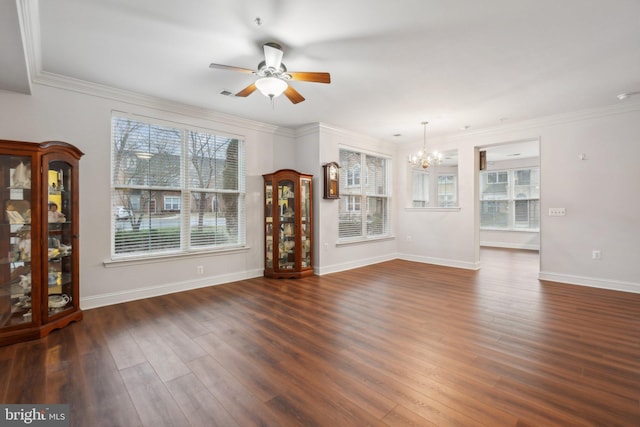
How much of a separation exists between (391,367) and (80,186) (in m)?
4.11

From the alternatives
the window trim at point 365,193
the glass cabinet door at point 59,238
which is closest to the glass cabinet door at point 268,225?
the window trim at point 365,193

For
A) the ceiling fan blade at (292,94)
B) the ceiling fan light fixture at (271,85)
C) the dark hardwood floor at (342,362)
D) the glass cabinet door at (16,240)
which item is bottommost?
the dark hardwood floor at (342,362)

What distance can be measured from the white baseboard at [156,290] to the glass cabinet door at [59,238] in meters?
0.47

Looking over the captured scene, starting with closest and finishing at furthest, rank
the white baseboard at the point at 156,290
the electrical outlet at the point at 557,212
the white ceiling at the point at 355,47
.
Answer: the white ceiling at the point at 355,47
the white baseboard at the point at 156,290
the electrical outlet at the point at 557,212

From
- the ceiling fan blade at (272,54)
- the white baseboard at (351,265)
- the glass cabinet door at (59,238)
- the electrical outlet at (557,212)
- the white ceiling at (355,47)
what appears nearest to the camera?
the white ceiling at (355,47)

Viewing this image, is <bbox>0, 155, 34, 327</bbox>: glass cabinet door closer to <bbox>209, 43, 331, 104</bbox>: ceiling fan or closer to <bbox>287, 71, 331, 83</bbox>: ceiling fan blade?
<bbox>209, 43, 331, 104</bbox>: ceiling fan

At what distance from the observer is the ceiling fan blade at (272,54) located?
279 centimetres

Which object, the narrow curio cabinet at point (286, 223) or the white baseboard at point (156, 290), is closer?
the white baseboard at point (156, 290)

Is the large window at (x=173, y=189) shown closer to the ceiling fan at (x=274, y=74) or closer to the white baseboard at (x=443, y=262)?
the ceiling fan at (x=274, y=74)

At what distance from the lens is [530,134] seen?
521 centimetres

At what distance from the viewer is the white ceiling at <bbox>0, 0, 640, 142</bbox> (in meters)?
2.32

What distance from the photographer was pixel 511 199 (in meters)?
9.45

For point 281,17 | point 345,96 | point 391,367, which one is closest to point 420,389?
point 391,367

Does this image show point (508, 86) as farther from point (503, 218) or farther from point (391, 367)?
point (503, 218)
